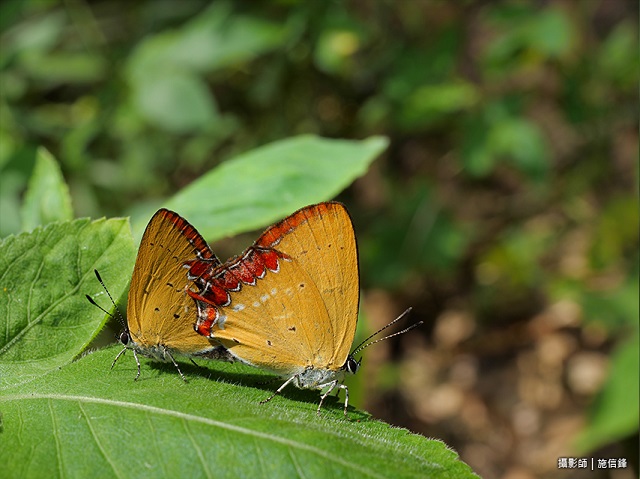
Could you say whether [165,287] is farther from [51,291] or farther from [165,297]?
[51,291]

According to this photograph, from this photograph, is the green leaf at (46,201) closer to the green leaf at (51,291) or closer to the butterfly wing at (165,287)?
the butterfly wing at (165,287)

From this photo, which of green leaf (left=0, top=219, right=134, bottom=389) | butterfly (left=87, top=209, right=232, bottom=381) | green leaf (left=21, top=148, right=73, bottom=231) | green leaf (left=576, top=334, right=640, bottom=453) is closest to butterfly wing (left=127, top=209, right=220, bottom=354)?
butterfly (left=87, top=209, right=232, bottom=381)

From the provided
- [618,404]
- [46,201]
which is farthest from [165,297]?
[618,404]

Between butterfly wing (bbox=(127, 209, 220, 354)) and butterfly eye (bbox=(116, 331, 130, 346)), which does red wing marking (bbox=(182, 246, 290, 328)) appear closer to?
butterfly wing (bbox=(127, 209, 220, 354))

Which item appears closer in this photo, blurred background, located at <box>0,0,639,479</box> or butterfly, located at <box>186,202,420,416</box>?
butterfly, located at <box>186,202,420,416</box>

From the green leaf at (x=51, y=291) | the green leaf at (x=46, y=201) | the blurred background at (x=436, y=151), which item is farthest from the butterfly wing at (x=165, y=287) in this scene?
the blurred background at (x=436, y=151)

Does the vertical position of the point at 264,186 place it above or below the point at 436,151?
above
